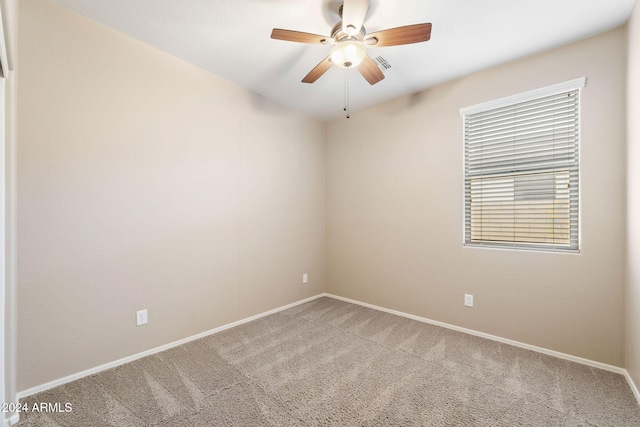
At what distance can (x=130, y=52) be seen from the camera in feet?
7.43

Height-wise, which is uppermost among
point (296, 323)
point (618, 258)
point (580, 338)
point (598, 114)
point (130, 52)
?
point (130, 52)

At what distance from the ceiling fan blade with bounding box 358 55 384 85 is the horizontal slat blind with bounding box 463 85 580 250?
122cm

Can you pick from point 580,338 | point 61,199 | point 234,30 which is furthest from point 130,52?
point 580,338

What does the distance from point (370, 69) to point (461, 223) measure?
1.79 metres

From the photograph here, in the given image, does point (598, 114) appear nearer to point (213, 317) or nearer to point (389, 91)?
point (389, 91)

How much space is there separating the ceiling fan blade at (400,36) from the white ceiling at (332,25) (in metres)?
0.26

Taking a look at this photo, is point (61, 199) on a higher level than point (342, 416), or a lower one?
higher

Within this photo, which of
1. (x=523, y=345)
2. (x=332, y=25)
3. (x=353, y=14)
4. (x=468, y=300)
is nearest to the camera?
(x=353, y=14)

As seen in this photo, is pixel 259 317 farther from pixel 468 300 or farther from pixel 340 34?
pixel 340 34

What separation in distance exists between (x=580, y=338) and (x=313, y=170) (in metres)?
3.27

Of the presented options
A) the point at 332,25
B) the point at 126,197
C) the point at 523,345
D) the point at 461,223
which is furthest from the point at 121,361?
the point at 523,345

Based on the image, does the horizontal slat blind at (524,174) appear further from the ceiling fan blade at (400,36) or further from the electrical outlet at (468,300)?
the ceiling fan blade at (400,36)

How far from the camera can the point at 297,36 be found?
1816 millimetres

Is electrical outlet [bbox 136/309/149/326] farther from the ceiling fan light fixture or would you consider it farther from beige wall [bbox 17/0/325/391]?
the ceiling fan light fixture
